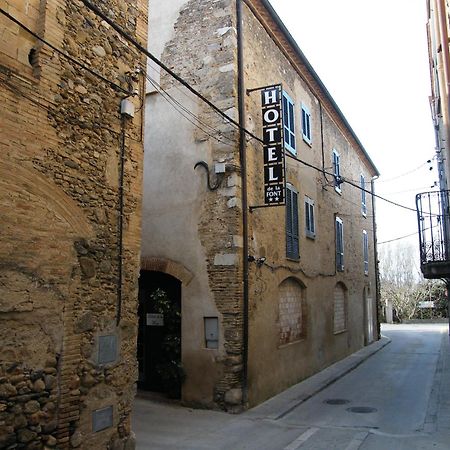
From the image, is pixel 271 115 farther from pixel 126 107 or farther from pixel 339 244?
pixel 339 244

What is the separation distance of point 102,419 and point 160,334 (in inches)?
200

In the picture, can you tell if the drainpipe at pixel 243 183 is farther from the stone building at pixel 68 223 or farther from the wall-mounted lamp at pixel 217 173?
the stone building at pixel 68 223

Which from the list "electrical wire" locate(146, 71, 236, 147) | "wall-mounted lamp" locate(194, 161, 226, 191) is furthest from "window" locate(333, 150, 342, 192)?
"wall-mounted lamp" locate(194, 161, 226, 191)

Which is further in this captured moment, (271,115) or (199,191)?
(271,115)

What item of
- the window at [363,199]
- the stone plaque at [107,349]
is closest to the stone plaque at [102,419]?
the stone plaque at [107,349]

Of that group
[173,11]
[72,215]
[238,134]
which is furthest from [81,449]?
[173,11]

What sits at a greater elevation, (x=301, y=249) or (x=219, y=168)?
(x=219, y=168)

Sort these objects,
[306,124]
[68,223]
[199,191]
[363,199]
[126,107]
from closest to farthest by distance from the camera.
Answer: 1. [68,223]
2. [126,107]
3. [199,191]
4. [306,124]
5. [363,199]

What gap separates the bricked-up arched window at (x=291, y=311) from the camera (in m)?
11.8

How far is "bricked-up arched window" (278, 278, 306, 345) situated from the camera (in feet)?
38.6

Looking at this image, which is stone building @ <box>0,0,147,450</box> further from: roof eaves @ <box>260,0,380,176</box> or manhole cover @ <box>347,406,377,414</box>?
roof eaves @ <box>260,0,380,176</box>

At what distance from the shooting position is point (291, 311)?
40.9ft

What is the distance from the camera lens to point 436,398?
10.5m

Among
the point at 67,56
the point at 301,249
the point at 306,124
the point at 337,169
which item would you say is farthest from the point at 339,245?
the point at 67,56
